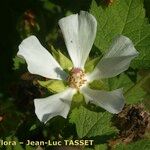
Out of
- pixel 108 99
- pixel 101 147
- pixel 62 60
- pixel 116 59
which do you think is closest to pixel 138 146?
pixel 101 147

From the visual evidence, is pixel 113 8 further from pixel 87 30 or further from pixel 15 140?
pixel 15 140

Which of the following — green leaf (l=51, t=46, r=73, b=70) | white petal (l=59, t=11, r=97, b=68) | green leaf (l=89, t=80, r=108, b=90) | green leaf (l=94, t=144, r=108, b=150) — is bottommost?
green leaf (l=94, t=144, r=108, b=150)

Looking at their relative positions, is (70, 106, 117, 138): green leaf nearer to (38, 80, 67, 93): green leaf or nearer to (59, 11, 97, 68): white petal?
(38, 80, 67, 93): green leaf

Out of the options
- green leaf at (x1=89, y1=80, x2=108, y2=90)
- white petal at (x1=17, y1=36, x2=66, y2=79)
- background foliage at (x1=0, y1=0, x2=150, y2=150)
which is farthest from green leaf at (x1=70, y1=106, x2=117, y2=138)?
white petal at (x1=17, y1=36, x2=66, y2=79)

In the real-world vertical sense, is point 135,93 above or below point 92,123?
above

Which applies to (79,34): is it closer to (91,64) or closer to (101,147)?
(91,64)

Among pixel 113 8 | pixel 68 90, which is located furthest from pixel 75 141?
pixel 113 8

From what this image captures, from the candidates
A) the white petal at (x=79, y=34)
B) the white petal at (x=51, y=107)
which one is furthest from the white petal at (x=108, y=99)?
the white petal at (x=79, y=34)
